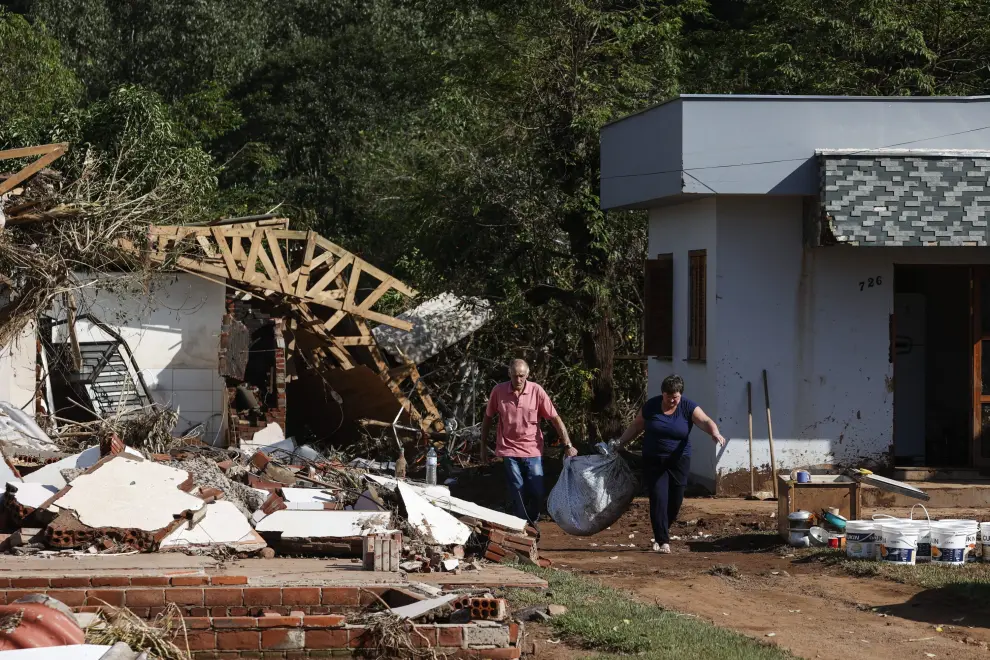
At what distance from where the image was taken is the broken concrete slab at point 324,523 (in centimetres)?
935

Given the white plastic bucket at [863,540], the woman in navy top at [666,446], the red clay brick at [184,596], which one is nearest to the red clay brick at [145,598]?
the red clay brick at [184,596]

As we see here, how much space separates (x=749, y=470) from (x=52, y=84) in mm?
17637

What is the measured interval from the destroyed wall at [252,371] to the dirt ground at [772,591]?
518 cm

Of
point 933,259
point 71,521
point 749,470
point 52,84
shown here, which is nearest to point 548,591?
point 71,521

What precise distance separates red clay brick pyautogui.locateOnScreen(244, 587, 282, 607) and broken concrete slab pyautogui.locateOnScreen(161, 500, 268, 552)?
2167mm

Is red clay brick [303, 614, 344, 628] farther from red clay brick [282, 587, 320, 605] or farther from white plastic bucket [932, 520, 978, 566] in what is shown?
white plastic bucket [932, 520, 978, 566]

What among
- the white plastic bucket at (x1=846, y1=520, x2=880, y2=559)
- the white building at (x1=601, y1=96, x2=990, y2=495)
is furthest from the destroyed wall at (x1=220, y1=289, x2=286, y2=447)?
the white plastic bucket at (x1=846, y1=520, x2=880, y2=559)

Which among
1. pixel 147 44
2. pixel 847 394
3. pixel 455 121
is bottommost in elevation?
pixel 847 394

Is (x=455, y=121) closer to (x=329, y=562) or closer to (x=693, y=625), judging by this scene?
(x=329, y=562)

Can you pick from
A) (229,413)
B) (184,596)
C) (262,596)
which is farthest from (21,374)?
(262,596)

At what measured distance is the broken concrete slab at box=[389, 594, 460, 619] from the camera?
671 centimetres

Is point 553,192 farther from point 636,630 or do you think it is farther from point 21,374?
point 636,630

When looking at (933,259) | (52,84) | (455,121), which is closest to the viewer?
(933,259)

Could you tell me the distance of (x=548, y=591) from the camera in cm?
834
